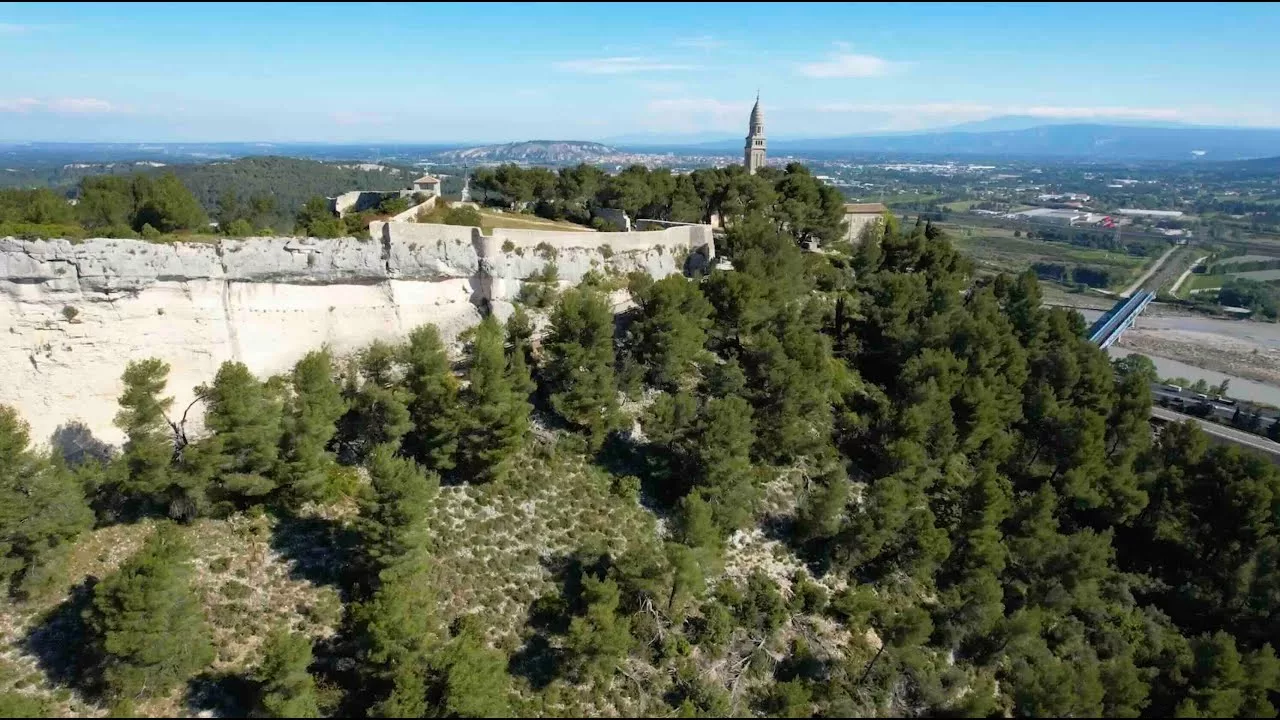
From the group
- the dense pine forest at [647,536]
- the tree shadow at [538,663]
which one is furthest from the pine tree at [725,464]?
the tree shadow at [538,663]

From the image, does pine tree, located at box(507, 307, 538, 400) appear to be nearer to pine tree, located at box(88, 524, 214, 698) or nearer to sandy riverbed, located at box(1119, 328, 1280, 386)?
pine tree, located at box(88, 524, 214, 698)

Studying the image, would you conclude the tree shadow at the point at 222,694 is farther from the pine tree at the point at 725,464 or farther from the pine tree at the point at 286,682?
the pine tree at the point at 725,464

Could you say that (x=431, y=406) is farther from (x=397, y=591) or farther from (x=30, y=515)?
(x=30, y=515)

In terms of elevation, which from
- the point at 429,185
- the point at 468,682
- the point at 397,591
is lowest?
the point at 468,682

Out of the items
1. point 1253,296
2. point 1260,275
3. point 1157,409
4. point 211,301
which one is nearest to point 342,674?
point 211,301

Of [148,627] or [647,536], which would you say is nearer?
[148,627]

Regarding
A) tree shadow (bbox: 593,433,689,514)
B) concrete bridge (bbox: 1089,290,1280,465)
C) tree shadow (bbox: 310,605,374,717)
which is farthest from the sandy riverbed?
tree shadow (bbox: 310,605,374,717)

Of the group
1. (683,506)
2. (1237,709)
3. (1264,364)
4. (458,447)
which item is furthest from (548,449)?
(1264,364)
